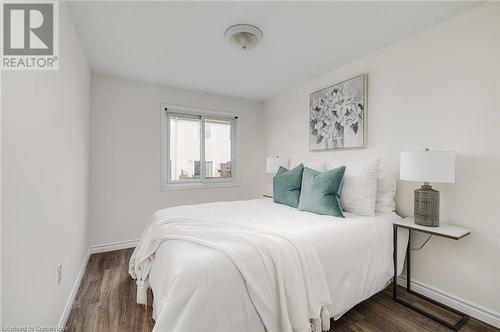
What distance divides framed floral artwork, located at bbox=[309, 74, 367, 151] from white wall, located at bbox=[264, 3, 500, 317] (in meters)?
0.12

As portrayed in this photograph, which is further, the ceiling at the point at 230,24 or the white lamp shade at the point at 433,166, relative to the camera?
the ceiling at the point at 230,24

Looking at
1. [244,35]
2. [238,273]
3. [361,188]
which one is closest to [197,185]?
[244,35]

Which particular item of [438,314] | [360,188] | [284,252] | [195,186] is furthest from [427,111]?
[195,186]

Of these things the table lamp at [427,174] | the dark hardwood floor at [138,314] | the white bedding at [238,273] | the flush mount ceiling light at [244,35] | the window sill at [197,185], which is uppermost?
the flush mount ceiling light at [244,35]

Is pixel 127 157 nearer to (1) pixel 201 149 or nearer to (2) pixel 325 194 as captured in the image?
(1) pixel 201 149

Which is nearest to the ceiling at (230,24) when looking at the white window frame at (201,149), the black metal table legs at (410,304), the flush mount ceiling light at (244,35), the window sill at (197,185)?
the flush mount ceiling light at (244,35)

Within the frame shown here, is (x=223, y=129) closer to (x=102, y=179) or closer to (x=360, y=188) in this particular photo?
(x=102, y=179)

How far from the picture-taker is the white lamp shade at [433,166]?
5.52 feet

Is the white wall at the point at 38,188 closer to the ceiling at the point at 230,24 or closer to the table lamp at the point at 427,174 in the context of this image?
the ceiling at the point at 230,24

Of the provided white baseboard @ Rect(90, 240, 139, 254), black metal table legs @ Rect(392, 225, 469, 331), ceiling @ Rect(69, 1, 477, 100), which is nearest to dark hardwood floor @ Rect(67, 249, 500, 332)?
black metal table legs @ Rect(392, 225, 469, 331)

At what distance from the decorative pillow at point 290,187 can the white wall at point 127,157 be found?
1667 millimetres

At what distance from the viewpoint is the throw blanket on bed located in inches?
49.7

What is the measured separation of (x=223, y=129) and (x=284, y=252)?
3.14 metres

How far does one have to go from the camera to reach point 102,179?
3150mm
